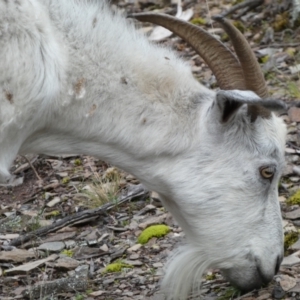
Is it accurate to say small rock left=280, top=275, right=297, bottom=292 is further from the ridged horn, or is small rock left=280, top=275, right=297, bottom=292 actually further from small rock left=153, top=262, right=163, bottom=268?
the ridged horn

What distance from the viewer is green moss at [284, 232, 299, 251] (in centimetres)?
618

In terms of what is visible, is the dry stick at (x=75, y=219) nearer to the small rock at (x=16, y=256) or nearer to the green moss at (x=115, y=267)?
the small rock at (x=16, y=256)

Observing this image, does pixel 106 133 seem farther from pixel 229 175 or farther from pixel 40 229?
pixel 40 229

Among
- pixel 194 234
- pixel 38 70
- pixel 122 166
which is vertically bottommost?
pixel 194 234

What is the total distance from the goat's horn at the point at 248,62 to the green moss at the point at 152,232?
1.72 meters

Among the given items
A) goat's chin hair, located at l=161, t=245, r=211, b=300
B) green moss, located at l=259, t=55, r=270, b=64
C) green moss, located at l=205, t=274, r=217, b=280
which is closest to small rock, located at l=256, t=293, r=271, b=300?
goat's chin hair, located at l=161, t=245, r=211, b=300

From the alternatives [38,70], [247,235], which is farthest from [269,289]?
[38,70]

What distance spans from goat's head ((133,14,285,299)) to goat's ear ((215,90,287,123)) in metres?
0.01

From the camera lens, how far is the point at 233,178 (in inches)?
212

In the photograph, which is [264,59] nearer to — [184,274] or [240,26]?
[240,26]

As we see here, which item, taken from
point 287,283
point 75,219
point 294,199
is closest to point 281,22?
point 294,199

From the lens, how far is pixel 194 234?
5582mm

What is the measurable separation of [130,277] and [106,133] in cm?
121

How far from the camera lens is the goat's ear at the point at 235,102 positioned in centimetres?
487
